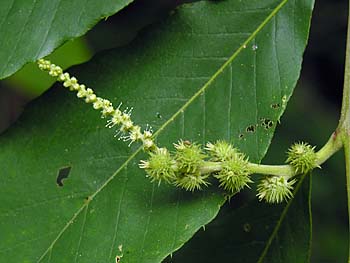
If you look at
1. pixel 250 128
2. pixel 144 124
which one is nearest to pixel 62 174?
pixel 144 124

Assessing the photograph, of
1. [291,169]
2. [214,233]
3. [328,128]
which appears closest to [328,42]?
[328,128]

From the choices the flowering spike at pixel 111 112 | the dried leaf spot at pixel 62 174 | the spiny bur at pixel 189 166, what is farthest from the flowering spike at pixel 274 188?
the dried leaf spot at pixel 62 174

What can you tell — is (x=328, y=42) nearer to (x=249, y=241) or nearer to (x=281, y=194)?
(x=249, y=241)

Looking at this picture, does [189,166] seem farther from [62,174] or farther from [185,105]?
[62,174]

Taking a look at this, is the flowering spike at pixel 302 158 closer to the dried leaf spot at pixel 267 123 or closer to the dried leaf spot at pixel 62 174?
the dried leaf spot at pixel 267 123

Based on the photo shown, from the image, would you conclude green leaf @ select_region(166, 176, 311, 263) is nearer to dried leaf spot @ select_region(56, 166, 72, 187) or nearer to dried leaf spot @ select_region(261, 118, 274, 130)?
dried leaf spot @ select_region(261, 118, 274, 130)

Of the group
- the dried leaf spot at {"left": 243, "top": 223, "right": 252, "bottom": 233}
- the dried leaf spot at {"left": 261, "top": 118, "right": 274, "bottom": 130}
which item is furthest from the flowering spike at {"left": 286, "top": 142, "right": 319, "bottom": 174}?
the dried leaf spot at {"left": 243, "top": 223, "right": 252, "bottom": 233}
